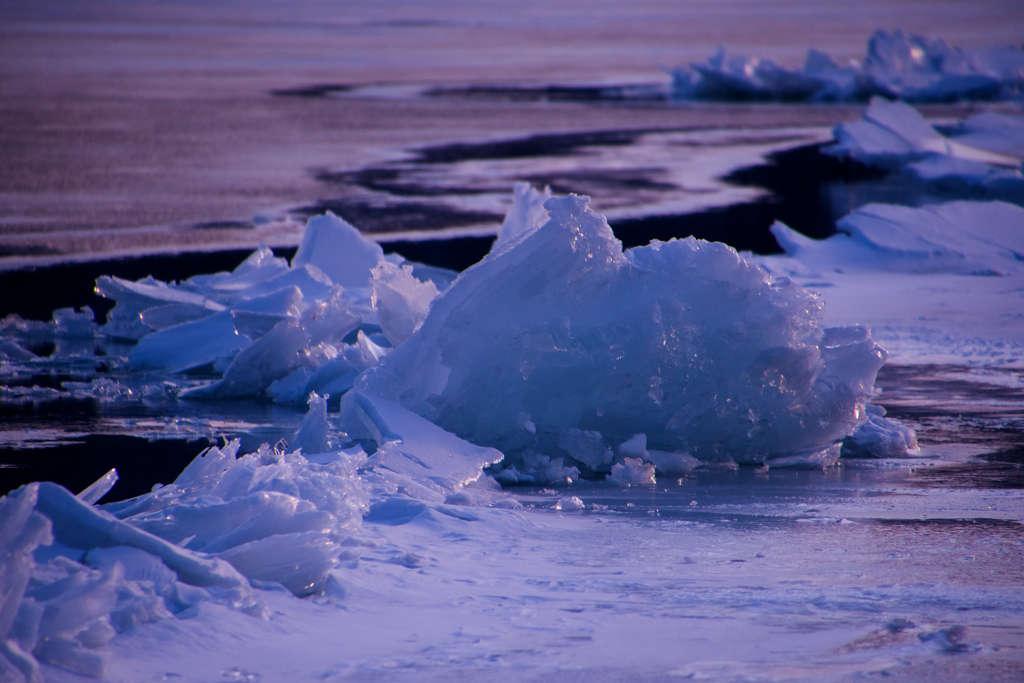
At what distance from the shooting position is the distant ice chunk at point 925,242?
9047mm

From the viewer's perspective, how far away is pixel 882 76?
23453mm

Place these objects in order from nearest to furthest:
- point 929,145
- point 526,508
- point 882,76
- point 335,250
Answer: point 526,508 < point 335,250 < point 929,145 < point 882,76

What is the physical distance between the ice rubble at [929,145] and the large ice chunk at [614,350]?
9.44 meters

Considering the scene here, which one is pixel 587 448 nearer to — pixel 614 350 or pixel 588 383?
pixel 588 383

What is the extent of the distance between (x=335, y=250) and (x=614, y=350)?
351cm

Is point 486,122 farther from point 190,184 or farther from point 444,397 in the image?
point 444,397

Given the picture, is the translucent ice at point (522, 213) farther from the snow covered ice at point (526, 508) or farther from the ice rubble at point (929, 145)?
the ice rubble at point (929, 145)

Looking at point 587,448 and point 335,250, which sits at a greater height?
point 335,250

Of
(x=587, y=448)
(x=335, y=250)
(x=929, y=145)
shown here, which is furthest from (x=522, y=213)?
(x=929, y=145)

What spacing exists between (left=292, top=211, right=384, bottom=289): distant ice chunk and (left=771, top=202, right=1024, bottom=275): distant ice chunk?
3806 millimetres

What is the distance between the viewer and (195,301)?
710 cm

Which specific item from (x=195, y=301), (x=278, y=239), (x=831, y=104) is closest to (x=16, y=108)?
(x=278, y=239)

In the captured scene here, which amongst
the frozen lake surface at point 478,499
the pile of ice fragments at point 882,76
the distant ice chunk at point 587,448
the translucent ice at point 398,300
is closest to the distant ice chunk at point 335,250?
the frozen lake surface at point 478,499

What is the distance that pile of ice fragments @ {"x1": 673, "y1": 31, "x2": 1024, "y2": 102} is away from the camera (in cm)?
2316
